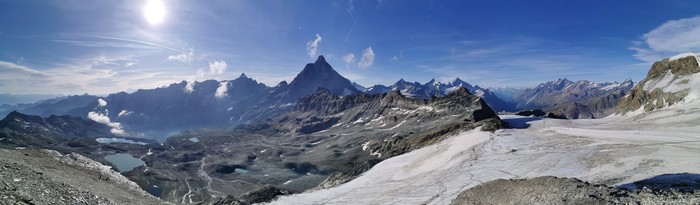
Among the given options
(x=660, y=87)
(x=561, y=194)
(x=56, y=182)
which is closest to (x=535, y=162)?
(x=561, y=194)

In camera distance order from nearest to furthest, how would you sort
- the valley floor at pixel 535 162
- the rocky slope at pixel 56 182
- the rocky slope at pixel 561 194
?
the rocky slope at pixel 56 182
the rocky slope at pixel 561 194
the valley floor at pixel 535 162

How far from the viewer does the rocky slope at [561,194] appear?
887 inches

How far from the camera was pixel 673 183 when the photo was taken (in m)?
27.6

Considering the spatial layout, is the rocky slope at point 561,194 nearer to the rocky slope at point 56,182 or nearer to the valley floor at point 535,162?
the valley floor at point 535,162

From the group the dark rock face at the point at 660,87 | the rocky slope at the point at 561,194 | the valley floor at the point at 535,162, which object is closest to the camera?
the rocky slope at the point at 561,194

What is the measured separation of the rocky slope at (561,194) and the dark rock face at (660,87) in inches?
2576

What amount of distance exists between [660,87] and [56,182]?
110612 mm

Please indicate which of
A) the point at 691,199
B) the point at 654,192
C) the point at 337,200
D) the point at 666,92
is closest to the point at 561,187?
the point at 654,192

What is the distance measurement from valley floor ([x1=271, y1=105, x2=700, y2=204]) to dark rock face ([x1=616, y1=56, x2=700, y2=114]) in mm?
14230

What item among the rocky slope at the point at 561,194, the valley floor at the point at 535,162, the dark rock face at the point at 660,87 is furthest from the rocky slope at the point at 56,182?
the dark rock face at the point at 660,87

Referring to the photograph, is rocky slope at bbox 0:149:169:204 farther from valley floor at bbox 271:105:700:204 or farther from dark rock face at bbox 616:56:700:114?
dark rock face at bbox 616:56:700:114

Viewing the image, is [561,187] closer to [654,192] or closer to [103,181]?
[654,192]

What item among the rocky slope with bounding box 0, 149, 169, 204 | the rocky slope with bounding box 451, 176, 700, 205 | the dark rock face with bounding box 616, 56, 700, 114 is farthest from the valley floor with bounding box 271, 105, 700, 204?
the rocky slope with bounding box 0, 149, 169, 204

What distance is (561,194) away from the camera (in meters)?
26.1
